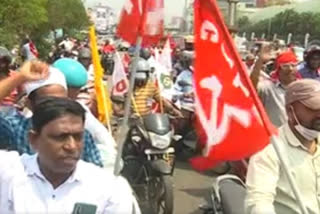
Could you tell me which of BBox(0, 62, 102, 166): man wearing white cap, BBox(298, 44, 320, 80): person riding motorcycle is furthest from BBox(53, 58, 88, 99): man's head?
BBox(298, 44, 320, 80): person riding motorcycle

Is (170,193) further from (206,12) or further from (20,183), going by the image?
(20,183)

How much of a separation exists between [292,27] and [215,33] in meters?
51.3

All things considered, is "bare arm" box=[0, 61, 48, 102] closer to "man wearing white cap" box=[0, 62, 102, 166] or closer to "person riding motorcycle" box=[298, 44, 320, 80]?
"man wearing white cap" box=[0, 62, 102, 166]

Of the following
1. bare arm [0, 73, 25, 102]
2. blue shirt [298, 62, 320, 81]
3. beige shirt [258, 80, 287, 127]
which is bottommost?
blue shirt [298, 62, 320, 81]

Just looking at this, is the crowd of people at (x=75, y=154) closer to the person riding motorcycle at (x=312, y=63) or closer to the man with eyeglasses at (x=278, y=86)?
the man with eyeglasses at (x=278, y=86)

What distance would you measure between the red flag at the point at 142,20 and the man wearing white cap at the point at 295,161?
3.88 feet

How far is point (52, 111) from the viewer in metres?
2.69

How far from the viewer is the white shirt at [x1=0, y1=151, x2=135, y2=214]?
2.53 m

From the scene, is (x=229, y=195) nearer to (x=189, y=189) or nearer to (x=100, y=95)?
(x=100, y=95)

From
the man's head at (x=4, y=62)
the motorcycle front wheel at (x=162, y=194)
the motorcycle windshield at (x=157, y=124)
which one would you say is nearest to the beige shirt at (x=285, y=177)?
the man's head at (x=4, y=62)

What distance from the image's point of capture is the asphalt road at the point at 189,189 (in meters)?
7.38

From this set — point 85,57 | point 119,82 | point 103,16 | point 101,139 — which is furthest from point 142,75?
point 103,16

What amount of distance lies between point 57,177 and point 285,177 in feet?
3.97

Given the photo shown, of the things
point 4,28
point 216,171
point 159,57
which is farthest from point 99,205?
point 4,28
